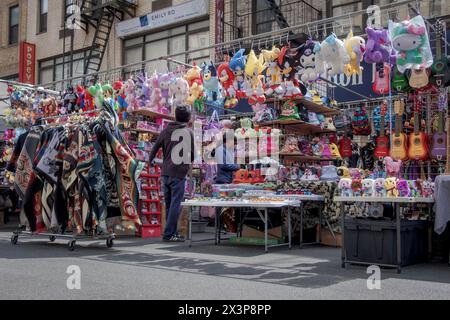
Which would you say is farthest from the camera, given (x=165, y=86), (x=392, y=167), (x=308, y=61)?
(x=165, y=86)

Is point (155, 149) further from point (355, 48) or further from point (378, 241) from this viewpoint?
point (378, 241)

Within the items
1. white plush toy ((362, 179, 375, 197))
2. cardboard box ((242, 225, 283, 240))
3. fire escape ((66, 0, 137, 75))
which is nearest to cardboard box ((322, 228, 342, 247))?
cardboard box ((242, 225, 283, 240))

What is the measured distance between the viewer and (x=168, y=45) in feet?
60.6

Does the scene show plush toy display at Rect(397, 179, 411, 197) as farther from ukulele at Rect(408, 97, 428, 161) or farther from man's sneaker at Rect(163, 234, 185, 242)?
man's sneaker at Rect(163, 234, 185, 242)

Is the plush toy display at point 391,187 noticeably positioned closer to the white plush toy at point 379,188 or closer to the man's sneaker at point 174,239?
the white plush toy at point 379,188

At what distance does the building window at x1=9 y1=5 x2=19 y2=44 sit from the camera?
2427 cm

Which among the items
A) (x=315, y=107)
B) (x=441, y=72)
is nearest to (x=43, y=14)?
(x=315, y=107)

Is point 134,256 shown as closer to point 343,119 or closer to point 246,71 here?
point 246,71

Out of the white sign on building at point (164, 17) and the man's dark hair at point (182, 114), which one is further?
the white sign on building at point (164, 17)

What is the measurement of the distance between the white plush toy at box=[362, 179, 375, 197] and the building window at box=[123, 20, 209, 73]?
10633 millimetres

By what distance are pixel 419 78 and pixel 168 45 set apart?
12.5 metres

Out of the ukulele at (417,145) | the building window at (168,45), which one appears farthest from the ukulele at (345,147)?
the building window at (168,45)

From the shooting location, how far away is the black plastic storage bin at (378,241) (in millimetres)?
5992

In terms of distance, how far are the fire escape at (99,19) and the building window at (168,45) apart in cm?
91
